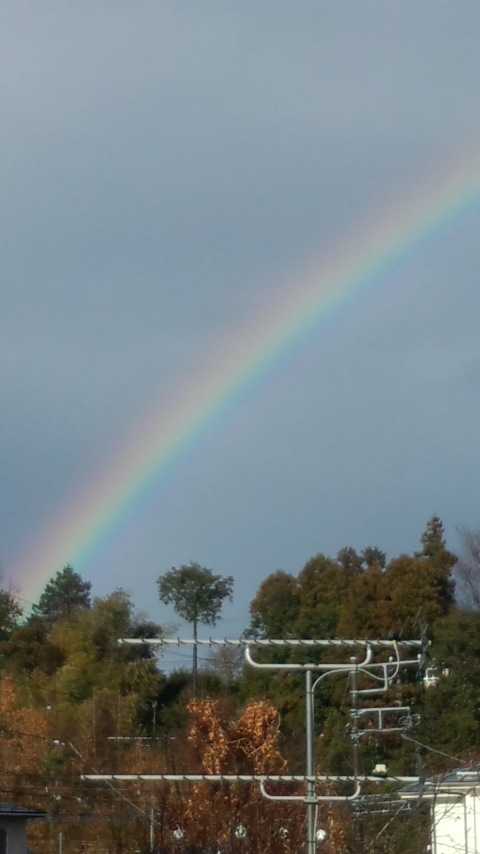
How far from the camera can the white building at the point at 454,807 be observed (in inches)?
1005

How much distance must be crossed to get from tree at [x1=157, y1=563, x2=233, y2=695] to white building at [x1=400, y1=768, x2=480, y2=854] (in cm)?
4135

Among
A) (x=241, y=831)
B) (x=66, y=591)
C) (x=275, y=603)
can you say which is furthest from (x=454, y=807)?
(x=66, y=591)

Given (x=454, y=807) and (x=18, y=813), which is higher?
(x=454, y=807)

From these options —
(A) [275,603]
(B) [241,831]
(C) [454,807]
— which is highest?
(A) [275,603]

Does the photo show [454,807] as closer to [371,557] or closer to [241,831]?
[241,831]

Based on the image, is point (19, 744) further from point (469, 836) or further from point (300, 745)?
point (469, 836)

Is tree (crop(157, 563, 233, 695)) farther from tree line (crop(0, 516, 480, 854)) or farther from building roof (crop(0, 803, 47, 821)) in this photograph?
building roof (crop(0, 803, 47, 821))

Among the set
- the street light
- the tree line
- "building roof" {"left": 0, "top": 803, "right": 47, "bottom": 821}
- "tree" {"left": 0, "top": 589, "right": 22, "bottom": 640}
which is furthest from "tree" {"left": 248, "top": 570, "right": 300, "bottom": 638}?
the street light

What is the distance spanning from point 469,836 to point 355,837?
35.3 ft

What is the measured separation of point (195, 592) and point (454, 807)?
1899 inches

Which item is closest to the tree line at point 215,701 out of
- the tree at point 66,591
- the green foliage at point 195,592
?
the green foliage at point 195,592

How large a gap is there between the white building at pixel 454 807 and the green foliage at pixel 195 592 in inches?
1630

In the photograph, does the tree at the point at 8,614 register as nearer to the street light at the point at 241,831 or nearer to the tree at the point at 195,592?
the tree at the point at 195,592

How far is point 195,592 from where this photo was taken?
77.6 m
